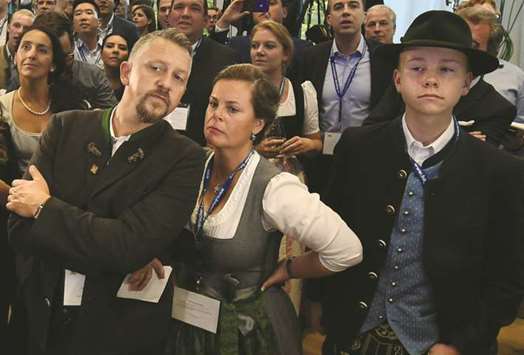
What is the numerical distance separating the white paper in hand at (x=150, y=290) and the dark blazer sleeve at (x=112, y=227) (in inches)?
3.9

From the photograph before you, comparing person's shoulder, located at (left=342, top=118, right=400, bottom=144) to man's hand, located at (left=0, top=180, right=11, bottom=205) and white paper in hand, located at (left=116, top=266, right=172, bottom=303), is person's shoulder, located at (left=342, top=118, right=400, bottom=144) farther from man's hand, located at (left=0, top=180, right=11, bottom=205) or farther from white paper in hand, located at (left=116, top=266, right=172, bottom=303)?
man's hand, located at (left=0, top=180, right=11, bottom=205)

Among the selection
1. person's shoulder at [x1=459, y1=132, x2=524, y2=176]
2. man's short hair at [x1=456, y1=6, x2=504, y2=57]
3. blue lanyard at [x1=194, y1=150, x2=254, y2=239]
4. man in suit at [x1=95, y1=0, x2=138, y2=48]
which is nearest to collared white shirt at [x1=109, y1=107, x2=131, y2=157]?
blue lanyard at [x1=194, y1=150, x2=254, y2=239]

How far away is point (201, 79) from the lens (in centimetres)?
337

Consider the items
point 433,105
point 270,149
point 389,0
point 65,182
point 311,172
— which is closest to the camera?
point 433,105

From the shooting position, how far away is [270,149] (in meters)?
3.01

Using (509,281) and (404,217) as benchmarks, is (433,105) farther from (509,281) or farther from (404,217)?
(509,281)

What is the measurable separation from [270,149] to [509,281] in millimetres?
1516

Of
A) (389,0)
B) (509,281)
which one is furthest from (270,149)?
(389,0)

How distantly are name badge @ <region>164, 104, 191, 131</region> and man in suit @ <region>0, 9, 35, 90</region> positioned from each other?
4.31 feet

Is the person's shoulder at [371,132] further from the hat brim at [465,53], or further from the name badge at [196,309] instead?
the name badge at [196,309]

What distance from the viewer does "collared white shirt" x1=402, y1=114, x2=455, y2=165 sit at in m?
1.72

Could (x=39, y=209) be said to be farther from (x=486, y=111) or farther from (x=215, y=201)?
(x=486, y=111)

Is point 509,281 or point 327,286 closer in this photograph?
point 509,281

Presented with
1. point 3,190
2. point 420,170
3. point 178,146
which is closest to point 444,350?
point 420,170
